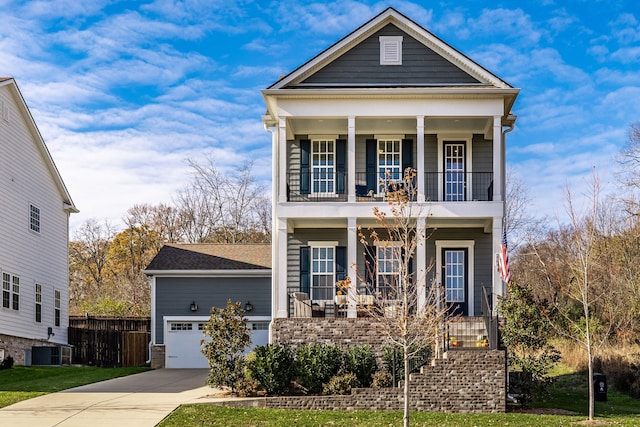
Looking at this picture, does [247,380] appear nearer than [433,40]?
Yes

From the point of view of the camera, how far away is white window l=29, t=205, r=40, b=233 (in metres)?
30.0

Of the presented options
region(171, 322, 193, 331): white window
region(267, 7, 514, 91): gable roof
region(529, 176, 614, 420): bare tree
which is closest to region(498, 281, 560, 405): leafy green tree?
region(529, 176, 614, 420): bare tree

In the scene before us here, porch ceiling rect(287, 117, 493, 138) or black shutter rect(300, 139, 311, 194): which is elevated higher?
porch ceiling rect(287, 117, 493, 138)

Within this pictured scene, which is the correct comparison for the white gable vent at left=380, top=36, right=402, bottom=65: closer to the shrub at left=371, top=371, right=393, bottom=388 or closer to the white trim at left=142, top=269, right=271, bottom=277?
the white trim at left=142, top=269, right=271, bottom=277

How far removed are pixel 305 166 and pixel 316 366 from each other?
7518 millimetres

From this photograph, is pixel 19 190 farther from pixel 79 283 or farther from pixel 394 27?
pixel 79 283

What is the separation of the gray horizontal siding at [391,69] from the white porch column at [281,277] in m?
4.49

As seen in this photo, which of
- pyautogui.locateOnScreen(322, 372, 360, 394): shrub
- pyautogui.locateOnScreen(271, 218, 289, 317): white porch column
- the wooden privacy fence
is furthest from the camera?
the wooden privacy fence

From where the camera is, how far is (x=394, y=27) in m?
25.2

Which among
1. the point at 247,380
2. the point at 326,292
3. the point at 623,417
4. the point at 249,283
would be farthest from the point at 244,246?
the point at 623,417

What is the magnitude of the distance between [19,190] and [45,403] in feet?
40.7

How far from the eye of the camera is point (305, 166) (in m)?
25.8

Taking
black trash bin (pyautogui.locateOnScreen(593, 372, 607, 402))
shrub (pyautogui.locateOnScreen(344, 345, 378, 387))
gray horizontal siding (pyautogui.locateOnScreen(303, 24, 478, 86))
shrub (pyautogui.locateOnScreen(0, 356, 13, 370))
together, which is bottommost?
black trash bin (pyautogui.locateOnScreen(593, 372, 607, 402))

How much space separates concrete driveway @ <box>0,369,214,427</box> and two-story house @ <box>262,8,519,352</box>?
348cm
